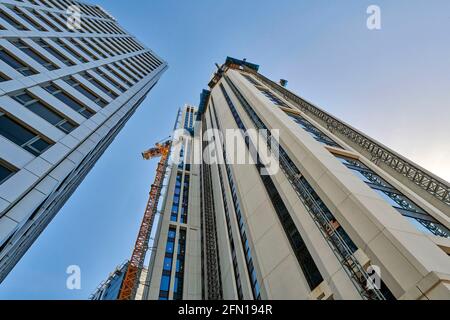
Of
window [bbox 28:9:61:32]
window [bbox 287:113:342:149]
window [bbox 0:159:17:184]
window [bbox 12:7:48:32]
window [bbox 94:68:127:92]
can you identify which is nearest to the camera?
window [bbox 0:159:17:184]

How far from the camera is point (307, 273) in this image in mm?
15391

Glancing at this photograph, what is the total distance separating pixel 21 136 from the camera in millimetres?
12609

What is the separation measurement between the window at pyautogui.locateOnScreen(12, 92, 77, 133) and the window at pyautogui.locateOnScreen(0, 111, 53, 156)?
1.57 m

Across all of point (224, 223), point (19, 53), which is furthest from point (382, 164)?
point (19, 53)

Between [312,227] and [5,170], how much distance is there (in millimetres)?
16057

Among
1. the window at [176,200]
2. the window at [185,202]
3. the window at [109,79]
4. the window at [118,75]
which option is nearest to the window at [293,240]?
the window at [109,79]

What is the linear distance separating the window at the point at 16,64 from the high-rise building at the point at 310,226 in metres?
18.8

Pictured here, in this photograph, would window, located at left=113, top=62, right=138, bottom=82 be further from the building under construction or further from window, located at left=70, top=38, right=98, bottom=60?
the building under construction

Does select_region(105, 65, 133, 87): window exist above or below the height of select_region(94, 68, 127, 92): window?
above

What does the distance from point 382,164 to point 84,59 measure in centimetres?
2857

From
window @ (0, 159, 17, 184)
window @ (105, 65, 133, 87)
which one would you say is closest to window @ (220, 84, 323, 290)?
window @ (0, 159, 17, 184)

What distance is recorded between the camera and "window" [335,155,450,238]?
47.5ft
